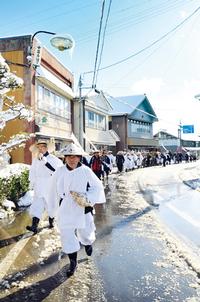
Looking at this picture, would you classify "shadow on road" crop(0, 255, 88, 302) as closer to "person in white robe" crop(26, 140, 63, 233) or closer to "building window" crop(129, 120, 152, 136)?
"person in white robe" crop(26, 140, 63, 233)

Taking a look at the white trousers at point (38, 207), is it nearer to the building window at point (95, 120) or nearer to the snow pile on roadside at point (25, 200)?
the snow pile on roadside at point (25, 200)

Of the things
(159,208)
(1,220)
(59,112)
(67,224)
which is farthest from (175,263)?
(59,112)

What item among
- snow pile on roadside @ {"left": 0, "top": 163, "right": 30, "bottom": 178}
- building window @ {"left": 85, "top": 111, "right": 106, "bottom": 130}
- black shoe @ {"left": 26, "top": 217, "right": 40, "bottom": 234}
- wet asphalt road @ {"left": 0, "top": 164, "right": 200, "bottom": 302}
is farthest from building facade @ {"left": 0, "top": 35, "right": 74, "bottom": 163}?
wet asphalt road @ {"left": 0, "top": 164, "right": 200, "bottom": 302}

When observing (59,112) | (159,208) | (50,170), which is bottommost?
(159,208)

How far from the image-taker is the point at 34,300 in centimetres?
387

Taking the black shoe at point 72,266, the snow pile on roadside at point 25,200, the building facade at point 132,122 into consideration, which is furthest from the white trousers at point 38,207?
the building facade at point 132,122

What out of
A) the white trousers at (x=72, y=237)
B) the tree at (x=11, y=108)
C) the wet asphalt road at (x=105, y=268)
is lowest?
the wet asphalt road at (x=105, y=268)

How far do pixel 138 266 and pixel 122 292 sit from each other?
97cm

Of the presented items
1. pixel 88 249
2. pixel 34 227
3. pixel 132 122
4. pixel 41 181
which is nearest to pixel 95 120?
pixel 132 122

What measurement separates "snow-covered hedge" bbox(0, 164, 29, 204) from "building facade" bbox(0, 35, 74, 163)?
6146 mm

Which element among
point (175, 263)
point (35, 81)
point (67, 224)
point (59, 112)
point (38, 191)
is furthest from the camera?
point (59, 112)

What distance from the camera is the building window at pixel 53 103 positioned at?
21086 mm

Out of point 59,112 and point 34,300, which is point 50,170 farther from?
point 59,112

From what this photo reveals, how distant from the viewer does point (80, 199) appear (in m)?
4.75
